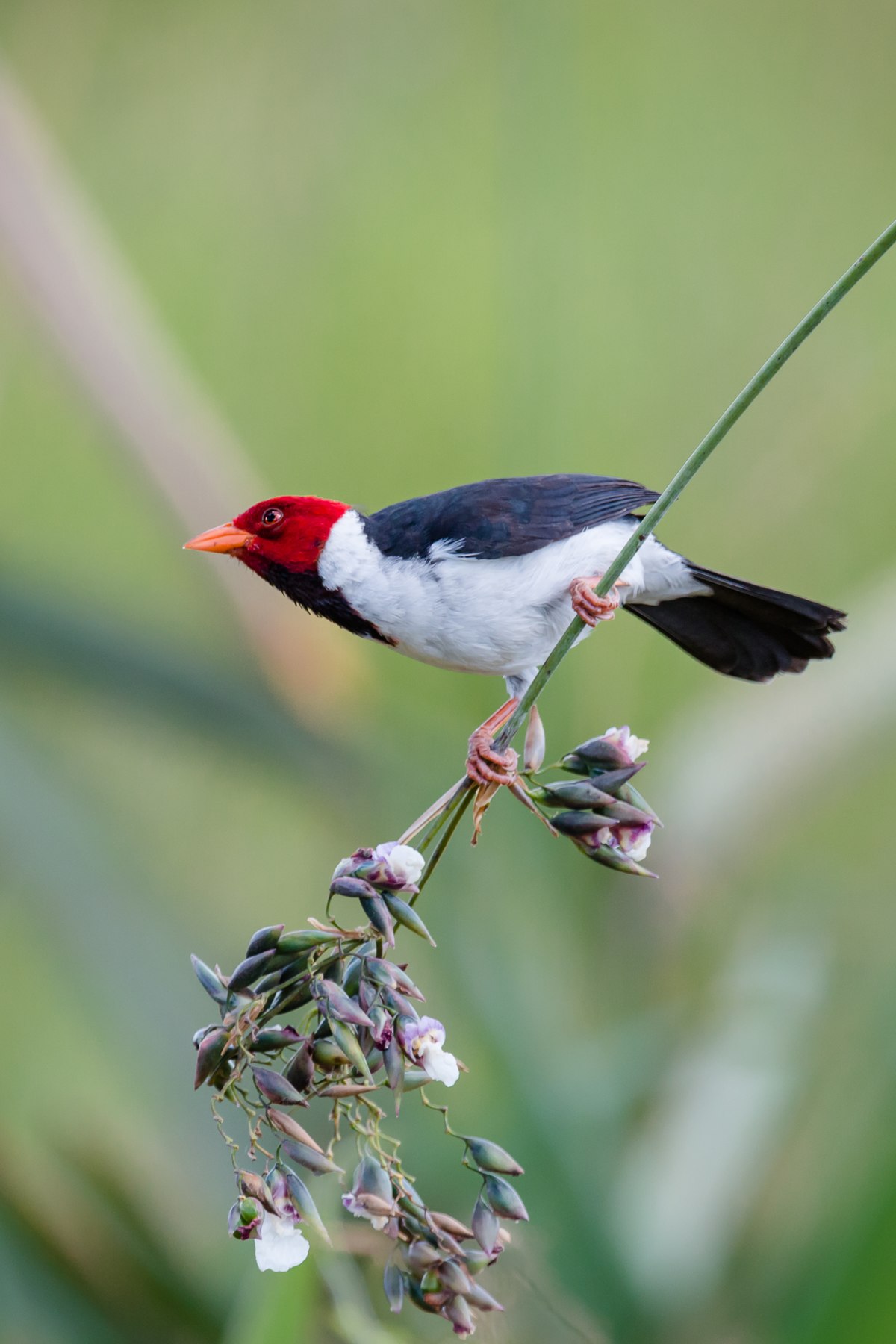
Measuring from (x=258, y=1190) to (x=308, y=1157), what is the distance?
0.05m

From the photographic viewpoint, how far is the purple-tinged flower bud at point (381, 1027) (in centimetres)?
88

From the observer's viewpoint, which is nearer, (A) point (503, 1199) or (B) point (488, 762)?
(A) point (503, 1199)

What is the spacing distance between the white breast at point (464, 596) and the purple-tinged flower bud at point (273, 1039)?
0.45 meters

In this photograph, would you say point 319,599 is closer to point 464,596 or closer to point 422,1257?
point 464,596

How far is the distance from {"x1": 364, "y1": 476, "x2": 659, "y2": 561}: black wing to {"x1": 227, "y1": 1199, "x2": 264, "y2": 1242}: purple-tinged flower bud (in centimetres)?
68

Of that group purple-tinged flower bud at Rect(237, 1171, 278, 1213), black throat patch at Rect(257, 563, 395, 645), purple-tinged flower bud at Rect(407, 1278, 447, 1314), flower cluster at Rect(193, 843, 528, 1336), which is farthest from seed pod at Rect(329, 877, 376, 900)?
black throat patch at Rect(257, 563, 395, 645)

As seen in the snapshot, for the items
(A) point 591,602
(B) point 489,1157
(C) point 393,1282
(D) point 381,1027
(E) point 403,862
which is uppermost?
(A) point 591,602

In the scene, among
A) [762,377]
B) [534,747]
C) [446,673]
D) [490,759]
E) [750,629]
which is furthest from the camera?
[446,673]

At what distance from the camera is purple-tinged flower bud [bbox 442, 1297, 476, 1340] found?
907mm

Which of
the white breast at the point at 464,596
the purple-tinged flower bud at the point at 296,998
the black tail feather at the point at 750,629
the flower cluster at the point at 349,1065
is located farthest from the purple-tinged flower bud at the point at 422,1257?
the black tail feather at the point at 750,629

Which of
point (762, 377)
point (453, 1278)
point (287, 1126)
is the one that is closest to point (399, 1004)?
point (287, 1126)

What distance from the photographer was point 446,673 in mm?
3744

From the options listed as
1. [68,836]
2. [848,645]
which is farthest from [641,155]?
[68,836]

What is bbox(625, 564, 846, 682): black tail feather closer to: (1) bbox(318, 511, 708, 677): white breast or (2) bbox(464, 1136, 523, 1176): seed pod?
(1) bbox(318, 511, 708, 677): white breast
